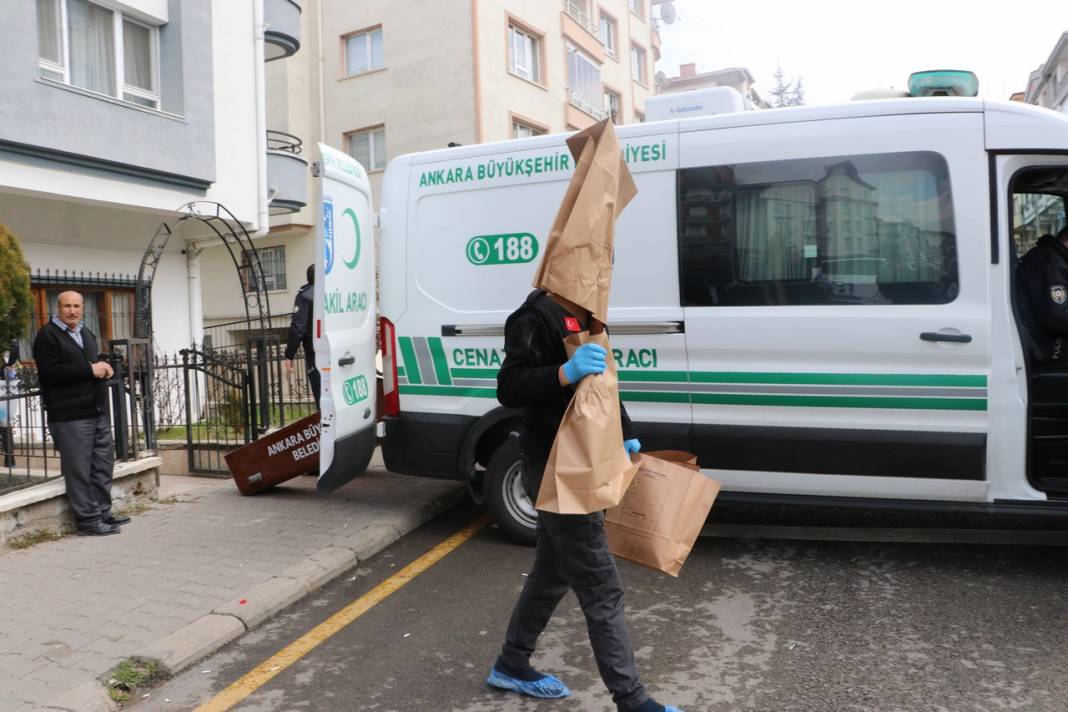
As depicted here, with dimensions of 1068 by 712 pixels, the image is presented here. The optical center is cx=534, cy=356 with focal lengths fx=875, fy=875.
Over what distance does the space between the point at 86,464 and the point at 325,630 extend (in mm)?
2633

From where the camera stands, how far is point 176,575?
16.8ft

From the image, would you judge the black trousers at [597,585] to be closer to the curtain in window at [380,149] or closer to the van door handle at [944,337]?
the van door handle at [944,337]

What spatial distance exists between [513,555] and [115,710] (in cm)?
246

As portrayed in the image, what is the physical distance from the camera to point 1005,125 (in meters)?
4.49

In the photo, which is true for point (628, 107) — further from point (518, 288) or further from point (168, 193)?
point (518, 288)

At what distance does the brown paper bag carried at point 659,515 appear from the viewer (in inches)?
132

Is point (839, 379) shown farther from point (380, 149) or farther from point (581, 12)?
point (581, 12)

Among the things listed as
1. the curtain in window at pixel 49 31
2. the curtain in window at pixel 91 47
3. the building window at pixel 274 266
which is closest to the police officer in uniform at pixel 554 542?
the curtain in window at pixel 49 31

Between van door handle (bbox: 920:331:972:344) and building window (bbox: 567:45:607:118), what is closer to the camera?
van door handle (bbox: 920:331:972:344)

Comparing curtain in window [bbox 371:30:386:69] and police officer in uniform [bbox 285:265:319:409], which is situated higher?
curtain in window [bbox 371:30:386:69]

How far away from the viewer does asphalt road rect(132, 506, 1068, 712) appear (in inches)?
137

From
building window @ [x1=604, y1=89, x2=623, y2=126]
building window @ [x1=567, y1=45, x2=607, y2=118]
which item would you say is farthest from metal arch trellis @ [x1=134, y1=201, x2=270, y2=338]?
building window @ [x1=604, y1=89, x2=623, y2=126]

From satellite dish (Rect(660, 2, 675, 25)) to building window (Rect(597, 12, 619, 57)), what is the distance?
20.5 ft

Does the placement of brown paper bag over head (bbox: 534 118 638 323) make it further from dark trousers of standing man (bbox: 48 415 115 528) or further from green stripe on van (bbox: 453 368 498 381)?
dark trousers of standing man (bbox: 48 415 115 528)
